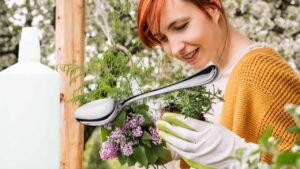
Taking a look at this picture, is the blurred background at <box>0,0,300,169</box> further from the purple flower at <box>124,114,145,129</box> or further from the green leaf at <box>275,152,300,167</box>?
the green leaf at <box>275,152,300,167</box>

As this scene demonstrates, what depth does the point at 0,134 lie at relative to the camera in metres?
1.29

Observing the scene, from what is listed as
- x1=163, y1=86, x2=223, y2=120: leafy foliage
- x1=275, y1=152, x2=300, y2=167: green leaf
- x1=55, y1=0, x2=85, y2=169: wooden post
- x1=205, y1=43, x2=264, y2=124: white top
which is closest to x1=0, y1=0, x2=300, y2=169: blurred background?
x1=55, y1=0, x2=85, y2=169: wooden post

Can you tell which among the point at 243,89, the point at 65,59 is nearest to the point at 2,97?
the point at 243,89

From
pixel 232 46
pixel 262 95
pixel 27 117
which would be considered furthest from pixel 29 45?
pixel 262 95

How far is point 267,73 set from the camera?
933mm

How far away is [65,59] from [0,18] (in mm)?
2438

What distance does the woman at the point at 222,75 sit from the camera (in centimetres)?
81

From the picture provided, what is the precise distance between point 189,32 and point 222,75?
14cm

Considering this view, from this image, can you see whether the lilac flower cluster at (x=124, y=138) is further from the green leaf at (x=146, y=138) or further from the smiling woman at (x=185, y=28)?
the smiling woman at (x=185, y=28)

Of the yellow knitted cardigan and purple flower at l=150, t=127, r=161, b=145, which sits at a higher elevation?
the yellow knitted cardigan

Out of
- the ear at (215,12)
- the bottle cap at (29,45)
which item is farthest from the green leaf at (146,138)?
the bottle cap at (29,45)

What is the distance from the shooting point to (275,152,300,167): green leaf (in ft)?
1.25

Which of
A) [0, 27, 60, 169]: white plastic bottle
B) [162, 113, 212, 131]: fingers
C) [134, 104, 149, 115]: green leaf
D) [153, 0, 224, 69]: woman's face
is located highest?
[153, 0, 224, 69]: woman's face

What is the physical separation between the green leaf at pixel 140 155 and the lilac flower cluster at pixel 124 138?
11 millimetres
